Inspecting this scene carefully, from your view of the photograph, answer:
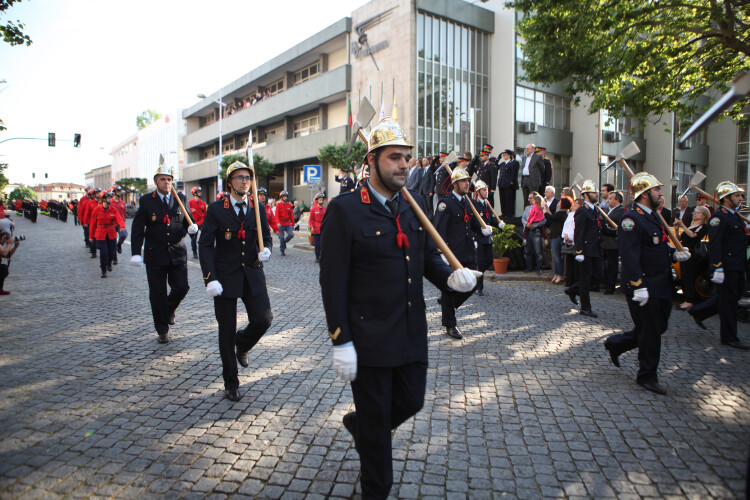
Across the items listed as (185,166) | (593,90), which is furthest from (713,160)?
(185,166)

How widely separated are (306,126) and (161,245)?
37794 mm

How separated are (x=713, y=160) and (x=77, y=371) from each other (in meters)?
51.6

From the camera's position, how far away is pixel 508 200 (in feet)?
51.2

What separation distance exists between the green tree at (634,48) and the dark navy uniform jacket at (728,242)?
6.68 m

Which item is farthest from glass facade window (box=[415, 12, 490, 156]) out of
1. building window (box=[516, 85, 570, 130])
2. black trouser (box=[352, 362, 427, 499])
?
black trouser (box=[352, 362, 427, 499])

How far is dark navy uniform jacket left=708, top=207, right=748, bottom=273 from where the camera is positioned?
661 cm

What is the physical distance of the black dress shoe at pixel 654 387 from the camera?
474cm

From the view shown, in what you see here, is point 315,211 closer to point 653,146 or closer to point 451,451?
point 451,451

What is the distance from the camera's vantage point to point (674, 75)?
1254 cm

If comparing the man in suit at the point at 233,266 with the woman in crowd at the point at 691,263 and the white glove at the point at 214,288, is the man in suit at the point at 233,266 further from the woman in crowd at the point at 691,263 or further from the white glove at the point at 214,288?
the woman in crowd at the point at 691,263

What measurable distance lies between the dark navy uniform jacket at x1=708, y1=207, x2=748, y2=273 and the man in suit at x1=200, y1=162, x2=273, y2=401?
6.02 metres

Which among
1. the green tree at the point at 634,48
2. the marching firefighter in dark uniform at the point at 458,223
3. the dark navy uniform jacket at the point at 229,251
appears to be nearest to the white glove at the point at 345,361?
the dark navy uniform jacket at the point at 229,251

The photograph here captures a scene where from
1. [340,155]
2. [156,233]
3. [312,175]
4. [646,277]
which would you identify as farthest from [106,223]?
[340,155]

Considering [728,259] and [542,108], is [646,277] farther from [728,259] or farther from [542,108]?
[542,108]
